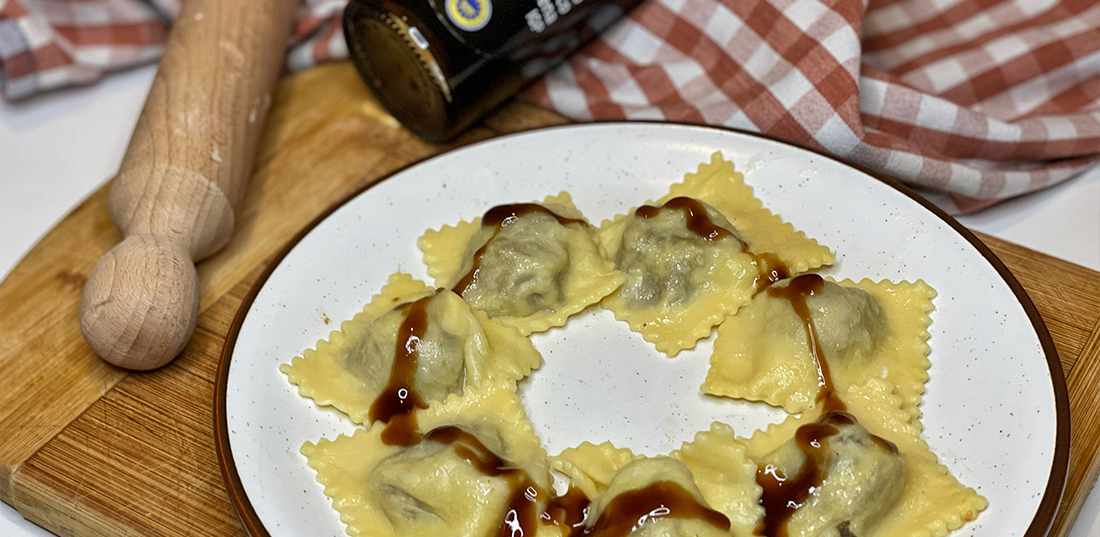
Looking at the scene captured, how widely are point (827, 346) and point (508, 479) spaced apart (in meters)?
1.15

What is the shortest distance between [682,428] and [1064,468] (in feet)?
3.70

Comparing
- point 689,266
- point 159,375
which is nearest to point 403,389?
point 159,375

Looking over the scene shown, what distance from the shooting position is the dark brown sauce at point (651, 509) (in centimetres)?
276

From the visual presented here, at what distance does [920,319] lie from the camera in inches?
135

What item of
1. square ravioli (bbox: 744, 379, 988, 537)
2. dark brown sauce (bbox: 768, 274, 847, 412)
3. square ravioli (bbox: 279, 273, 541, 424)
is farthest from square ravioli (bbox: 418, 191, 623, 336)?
square ravioli (bbox: 744, 379, 988, 537)

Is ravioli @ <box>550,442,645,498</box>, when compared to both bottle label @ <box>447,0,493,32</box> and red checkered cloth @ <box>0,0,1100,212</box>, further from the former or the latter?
bottle label @ <box>447,0,493,32</box>

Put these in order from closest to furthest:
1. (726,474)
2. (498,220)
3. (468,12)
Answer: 1. (726,474)
2. (498,220)
3. (468,12)

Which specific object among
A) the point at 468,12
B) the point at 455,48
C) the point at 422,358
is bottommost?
the point at 422,358

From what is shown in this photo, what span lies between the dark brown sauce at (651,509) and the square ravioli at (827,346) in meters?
0.57

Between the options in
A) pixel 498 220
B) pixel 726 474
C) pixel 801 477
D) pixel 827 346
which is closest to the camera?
pixel 801 477

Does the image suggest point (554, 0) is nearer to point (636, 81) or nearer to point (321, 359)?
point (636, 81)

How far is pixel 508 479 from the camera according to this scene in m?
2.93

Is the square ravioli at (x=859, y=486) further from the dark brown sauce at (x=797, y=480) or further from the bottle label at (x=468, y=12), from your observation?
the bottle label at (x=468, y=12)

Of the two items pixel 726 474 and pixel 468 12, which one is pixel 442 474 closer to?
pixel 726 474
